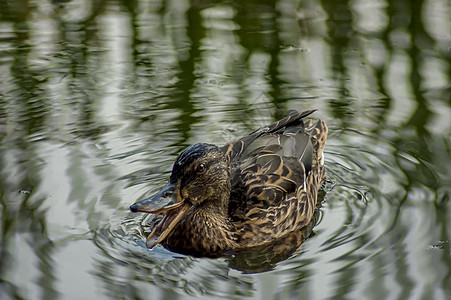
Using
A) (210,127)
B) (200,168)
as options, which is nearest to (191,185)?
(200,168)

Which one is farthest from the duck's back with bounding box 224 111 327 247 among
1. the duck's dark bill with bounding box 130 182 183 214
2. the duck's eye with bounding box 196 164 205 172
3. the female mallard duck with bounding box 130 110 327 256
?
the duck's dark bill with bounding box 130 182 183 214

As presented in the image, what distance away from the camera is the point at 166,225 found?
5.02m

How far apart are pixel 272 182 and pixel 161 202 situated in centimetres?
103

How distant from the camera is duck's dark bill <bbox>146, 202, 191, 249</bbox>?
16.1ft

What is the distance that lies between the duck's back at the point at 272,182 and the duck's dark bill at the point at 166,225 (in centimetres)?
44

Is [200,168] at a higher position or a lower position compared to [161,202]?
higher

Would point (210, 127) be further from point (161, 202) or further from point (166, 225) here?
point (161, 202)

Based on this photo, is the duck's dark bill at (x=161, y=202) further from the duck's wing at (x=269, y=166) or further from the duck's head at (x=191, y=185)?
the duck's wing at (x=269, y=166)

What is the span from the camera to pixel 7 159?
6.13 m

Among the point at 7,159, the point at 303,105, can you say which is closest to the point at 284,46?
the point at 303,105

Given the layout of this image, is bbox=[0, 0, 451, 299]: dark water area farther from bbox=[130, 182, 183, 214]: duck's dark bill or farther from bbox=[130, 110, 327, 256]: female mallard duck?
bbox=[130, 182, 183, 214]: duck's dark bill

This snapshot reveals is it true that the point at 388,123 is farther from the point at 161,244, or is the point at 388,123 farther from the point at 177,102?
the point at 161,244

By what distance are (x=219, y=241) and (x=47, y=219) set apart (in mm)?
1318

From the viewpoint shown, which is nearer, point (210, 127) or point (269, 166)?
point (269, 166)
